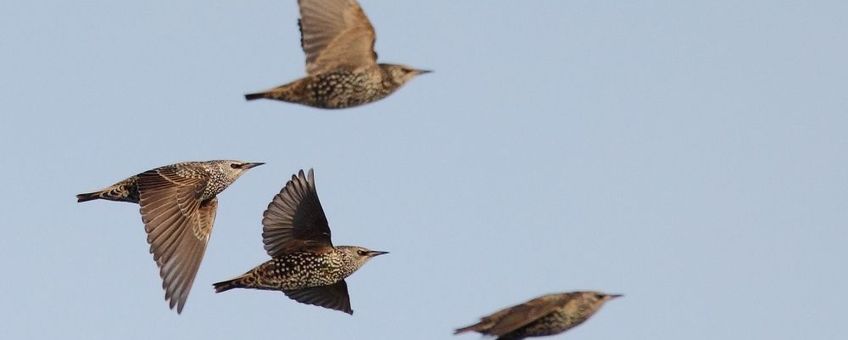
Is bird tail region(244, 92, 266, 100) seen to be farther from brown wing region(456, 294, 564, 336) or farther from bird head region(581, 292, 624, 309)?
bird head region(581, 292, 624, 309)

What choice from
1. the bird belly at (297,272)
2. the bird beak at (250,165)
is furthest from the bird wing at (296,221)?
the bird beak at (250,165)

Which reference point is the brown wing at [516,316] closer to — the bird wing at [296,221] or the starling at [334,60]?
the starling at [334,60]

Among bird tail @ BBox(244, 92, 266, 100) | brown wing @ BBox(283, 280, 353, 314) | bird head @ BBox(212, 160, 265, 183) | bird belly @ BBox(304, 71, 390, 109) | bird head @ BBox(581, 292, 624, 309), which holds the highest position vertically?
bird belly @ BBox(304, 71, 390, 109)

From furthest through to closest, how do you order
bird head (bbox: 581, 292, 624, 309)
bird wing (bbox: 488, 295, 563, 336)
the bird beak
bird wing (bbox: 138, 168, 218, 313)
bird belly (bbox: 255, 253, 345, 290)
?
1. the bird beak
2. bird belly (bbox: 255, 253, 345, 290)
3. bird wing (bbox: 138, 168, 218, 313)
4. bird head (bbox: 581, 292, 624, 309)
5. bird wing (bbox: 488, 295, 563, 336)

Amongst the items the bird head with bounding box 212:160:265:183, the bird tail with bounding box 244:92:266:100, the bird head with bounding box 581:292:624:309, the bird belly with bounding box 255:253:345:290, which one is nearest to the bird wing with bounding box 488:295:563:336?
the bird head with bounding box 581:292:624:309

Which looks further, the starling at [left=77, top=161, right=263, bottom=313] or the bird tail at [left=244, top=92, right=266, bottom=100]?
the starling at [left=77, top=161, right=263, bottom=313]

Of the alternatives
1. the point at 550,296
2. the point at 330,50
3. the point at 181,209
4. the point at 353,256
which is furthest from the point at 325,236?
the point at 550,296
